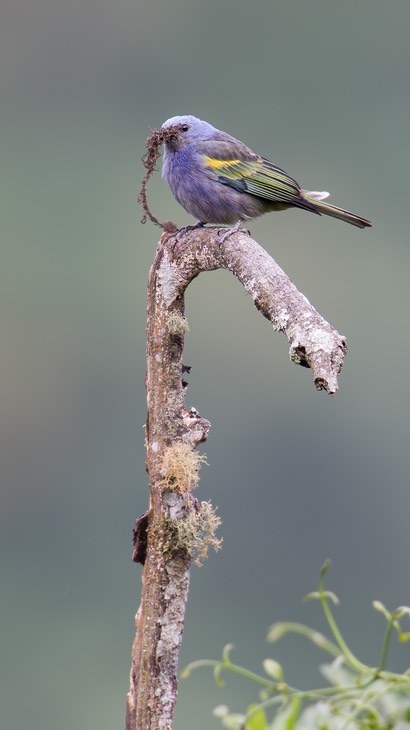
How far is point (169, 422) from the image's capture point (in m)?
2.29

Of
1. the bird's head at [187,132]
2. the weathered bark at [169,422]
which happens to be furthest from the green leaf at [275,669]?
the bird's head at [187,132]

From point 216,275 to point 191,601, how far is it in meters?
5.16

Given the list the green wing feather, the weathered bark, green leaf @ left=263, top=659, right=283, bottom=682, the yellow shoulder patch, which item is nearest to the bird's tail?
the green wing feather

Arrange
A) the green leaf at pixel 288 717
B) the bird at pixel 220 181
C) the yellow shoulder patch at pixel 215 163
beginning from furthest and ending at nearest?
the yellow shoulder patch at pixel 215 163
the bird at pixel 220 181
the green leaf at pixel 288 717

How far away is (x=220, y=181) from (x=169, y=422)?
1567 millimetres

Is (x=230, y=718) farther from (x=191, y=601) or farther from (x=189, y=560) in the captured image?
(x=191, y=601)

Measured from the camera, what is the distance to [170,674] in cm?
214

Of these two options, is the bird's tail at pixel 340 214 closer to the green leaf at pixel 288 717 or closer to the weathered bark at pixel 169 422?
the weathered bark at pixel 169 422

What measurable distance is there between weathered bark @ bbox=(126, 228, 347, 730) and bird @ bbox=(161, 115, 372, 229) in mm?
1228

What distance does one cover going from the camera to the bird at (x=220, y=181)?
A: 3.62 meters

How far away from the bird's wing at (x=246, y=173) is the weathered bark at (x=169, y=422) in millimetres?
1357

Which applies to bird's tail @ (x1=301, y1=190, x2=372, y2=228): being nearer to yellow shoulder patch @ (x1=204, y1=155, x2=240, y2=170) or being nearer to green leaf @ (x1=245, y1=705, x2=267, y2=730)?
yellow shoulder patch @ (x1=204, y1=155, x2=240, y2=170)

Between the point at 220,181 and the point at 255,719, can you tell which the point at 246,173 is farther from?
the point at 255,719

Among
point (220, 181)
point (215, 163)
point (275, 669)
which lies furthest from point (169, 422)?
point (215, 163)
